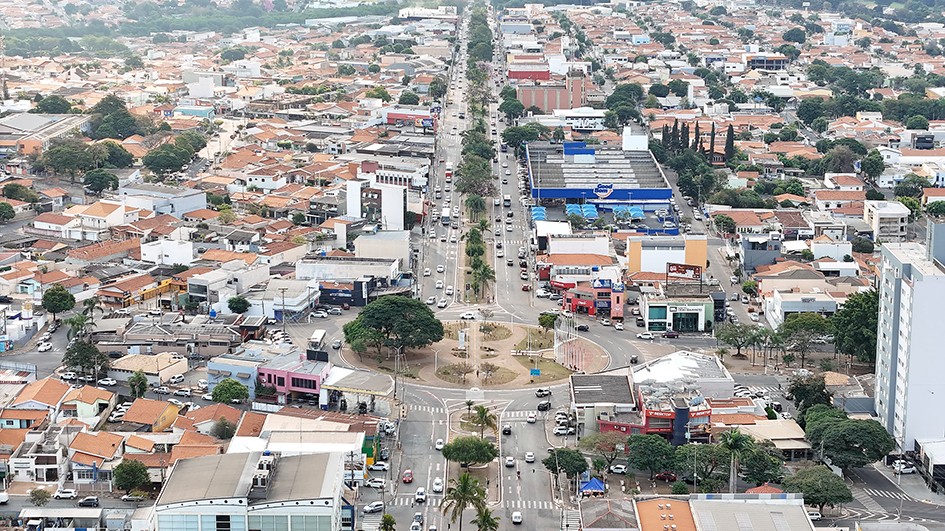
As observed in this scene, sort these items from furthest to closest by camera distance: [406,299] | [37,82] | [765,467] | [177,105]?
[37,82]
[177,105]
[406,299]
[765,467]

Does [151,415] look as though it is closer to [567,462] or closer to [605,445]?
[567,462]

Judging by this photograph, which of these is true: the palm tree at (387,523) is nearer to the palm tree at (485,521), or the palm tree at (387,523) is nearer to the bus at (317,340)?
the palm tree at (485,521)

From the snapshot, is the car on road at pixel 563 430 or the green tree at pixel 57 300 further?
the green tree at pixel 57 300

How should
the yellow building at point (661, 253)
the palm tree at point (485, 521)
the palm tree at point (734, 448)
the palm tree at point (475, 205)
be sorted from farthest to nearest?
the palm tree at point (475, 205) < the yellow building at point (661, 253) < the palm tree at point (734, 448) < the palm tree at point (485, 521)

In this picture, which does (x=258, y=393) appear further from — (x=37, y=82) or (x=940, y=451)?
Answer: (x=37, y=82)

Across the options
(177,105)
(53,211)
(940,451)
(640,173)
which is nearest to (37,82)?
(177,105)

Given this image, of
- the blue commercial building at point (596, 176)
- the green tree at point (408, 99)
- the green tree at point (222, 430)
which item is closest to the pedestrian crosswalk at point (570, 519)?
the green tree at point (222, 430)
